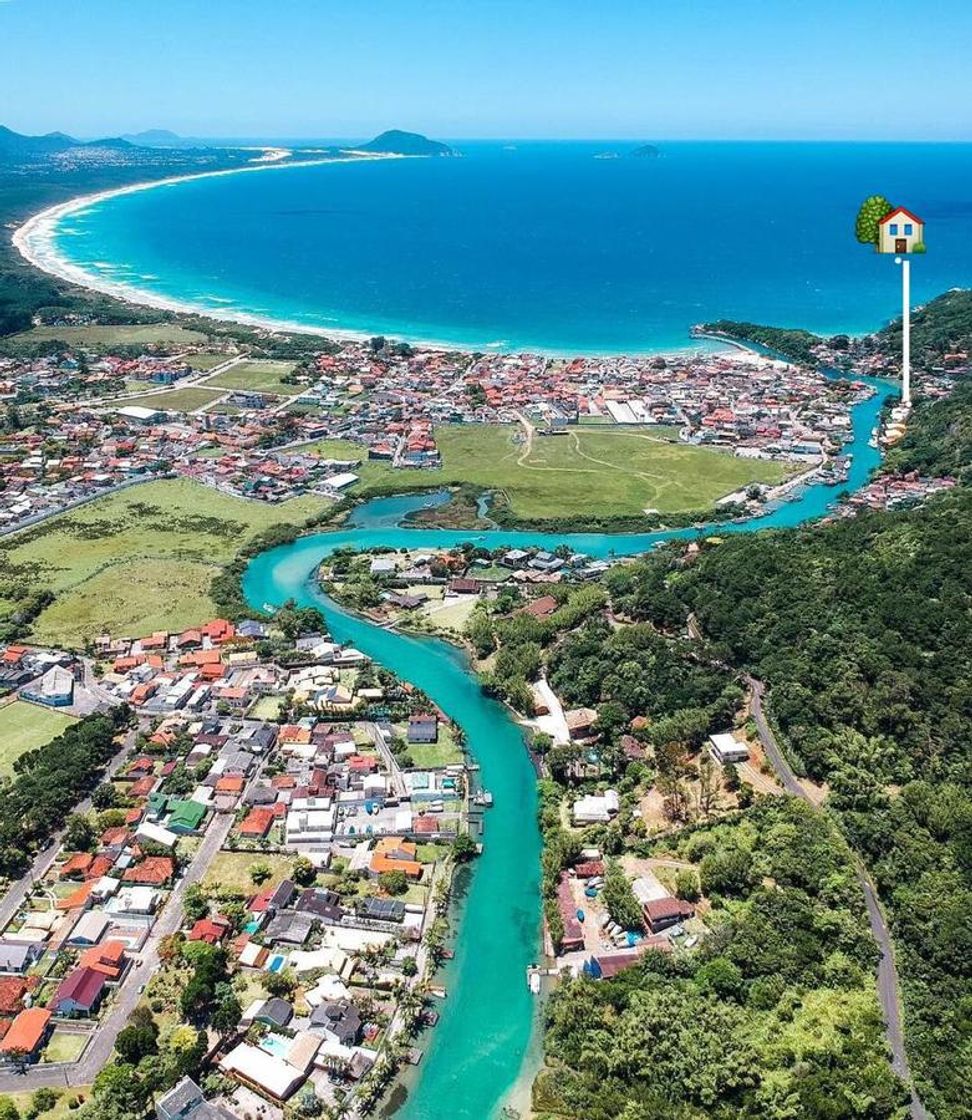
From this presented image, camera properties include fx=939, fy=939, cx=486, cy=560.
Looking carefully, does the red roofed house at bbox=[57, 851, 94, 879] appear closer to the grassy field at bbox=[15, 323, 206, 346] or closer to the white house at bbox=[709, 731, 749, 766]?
the white house at bbox=[709, 731, 749, 766]

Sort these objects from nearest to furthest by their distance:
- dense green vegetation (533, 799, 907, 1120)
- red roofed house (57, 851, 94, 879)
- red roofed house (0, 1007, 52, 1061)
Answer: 1. dense green vegetation (533, 799, 907, 1120)
2. red roofed house (0, 1007, 52, 1061)
3. red roofed house (57, 851, 94, 879)

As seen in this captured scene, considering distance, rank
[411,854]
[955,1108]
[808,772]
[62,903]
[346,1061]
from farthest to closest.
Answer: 1. [808,772]
2. [411,854]
3. [62,903]
4. [346,1061]
5. [955,1108]

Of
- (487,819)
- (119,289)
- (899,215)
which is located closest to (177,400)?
(119,289)

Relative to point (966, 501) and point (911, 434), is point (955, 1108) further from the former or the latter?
point (911, 434)

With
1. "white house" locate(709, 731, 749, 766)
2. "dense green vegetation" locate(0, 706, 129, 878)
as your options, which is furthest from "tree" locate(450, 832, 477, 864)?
"dense green vegetation" locate(0, 706, 129, 878)

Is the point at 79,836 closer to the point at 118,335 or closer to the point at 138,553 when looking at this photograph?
the point at 138,553

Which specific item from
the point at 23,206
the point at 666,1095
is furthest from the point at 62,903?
the point at 23,206
